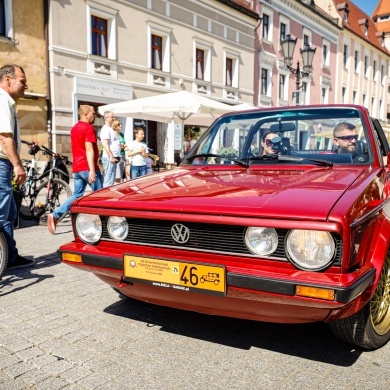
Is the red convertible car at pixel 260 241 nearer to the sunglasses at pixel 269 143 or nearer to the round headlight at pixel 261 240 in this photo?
the round headlight at pixel 261 240

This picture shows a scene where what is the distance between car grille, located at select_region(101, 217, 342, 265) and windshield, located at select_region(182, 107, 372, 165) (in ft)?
3.84

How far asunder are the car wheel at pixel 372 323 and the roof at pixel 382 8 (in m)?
56.7

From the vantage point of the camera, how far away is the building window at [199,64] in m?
20.5

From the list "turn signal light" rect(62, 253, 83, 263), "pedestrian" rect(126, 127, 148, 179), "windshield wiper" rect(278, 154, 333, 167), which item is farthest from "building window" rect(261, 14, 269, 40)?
"turn signal light" rect(62, 253, 83, 263)

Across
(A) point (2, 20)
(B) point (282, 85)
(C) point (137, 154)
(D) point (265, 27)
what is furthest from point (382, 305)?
(B) point (282, 85)

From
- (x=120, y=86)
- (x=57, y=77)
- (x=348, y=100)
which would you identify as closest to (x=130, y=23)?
(x=120, y=86)

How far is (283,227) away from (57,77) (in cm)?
1403

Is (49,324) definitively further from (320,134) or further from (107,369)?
(320,134)

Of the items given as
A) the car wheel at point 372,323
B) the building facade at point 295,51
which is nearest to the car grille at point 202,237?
the car wheel at point 372,323

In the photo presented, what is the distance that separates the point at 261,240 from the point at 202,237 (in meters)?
0.34

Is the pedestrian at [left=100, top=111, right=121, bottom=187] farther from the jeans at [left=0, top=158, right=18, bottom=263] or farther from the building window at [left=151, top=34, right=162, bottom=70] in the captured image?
the building window at [left=151, top=34, right=162, bottom=70]

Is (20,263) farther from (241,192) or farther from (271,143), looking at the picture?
(241,192)

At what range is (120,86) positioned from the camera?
16.6m

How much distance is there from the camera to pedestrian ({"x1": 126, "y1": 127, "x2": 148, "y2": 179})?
9.38m
